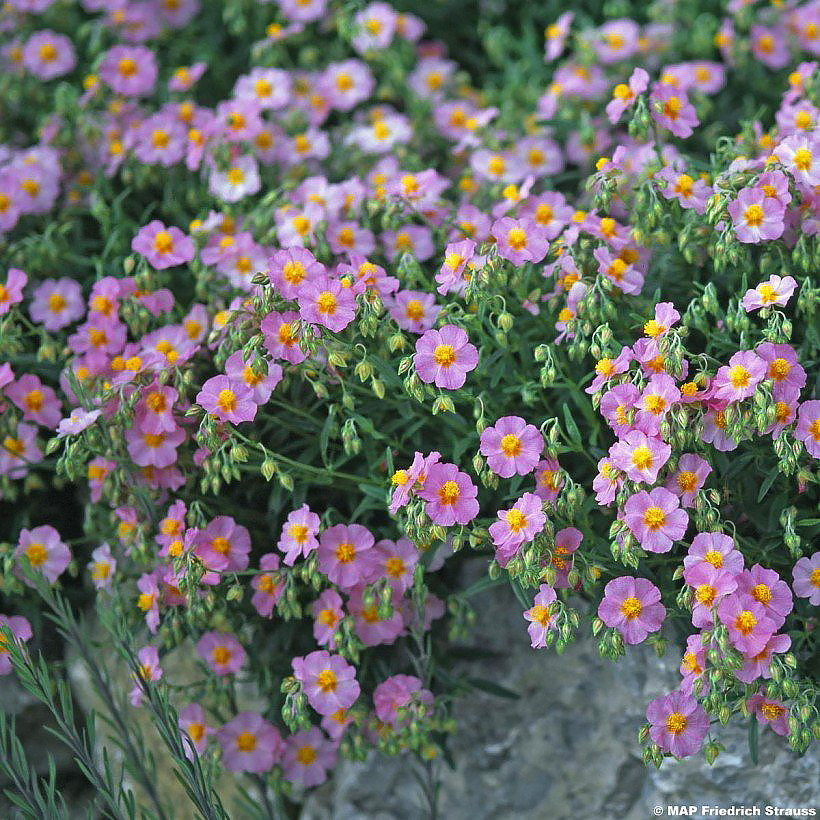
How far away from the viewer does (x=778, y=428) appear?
7.41ft

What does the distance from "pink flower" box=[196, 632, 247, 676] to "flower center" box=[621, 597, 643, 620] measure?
1016 mm

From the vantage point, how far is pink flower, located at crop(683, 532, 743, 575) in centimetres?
222

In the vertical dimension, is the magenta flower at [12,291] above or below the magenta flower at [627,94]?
below

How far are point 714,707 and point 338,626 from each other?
2.92 feet

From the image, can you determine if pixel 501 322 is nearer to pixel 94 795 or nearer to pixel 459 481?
pixel 459 481

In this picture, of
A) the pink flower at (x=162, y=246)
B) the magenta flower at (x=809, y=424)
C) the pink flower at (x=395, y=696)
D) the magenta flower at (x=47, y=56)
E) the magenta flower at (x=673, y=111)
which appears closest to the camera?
the magenta flower at (x=809, y=424)

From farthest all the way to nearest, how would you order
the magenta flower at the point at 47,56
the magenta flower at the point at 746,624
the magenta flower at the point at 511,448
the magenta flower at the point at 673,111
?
the magenta flower at the point at 47,56, the magenta flower at the point at 673,111, the magenta flower at the point at 511,448, the magenta flower at the point at 746,624

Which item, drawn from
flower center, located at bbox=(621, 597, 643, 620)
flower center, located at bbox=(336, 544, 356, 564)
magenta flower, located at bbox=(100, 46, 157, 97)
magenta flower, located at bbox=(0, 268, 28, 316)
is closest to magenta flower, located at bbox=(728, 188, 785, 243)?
flower center, located at bbox=(621, 597, 643, 620)

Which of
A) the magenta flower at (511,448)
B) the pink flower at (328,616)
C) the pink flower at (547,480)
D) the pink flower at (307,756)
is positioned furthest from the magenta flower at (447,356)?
the pink flower at (307,756)

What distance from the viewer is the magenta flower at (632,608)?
227 cm

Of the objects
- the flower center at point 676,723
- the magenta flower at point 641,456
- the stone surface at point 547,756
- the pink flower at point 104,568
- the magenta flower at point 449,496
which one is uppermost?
the magenta flower at point 641,456

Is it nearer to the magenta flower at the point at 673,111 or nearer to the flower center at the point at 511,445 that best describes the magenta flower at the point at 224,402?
the flower center at the point at 511,445

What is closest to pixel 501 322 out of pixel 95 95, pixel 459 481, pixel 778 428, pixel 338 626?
pixel 459 481

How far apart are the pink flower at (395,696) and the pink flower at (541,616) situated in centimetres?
41
